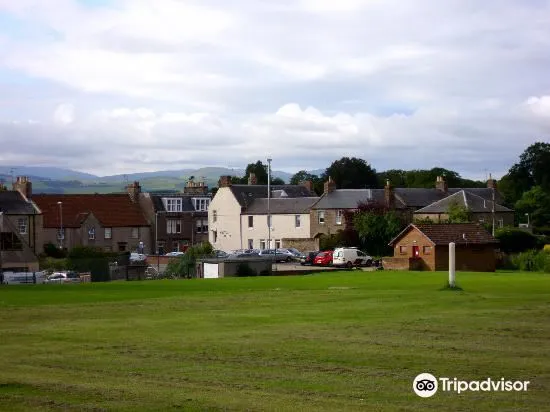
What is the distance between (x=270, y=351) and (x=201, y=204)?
4134 inches

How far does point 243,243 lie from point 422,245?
150 feet

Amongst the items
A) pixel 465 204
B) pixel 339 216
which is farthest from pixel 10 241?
pixel 465 204

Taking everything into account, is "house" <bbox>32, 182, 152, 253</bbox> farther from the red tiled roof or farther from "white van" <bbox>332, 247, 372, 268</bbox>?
"white van" <bbox>332, 247, 372, 268</bbox>

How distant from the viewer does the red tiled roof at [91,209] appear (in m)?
106

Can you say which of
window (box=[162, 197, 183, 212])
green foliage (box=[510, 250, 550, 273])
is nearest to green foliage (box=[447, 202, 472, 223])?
green foliage (box=[510, 250, 550, 273])

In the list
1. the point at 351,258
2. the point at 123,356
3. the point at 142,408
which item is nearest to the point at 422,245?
the point at 351,258

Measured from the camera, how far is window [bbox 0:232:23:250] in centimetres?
7900

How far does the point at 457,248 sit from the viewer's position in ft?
242

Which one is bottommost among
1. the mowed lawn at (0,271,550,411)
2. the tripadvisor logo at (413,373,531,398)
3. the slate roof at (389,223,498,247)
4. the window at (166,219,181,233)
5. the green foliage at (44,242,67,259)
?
the tripadvisor logo at (413,373,531,398)

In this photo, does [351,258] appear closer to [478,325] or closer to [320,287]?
[320,287]

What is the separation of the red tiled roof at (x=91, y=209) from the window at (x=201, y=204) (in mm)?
11356

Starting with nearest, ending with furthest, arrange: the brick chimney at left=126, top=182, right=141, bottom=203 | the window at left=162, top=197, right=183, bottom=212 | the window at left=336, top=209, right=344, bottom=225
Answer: the window at left=336, top=209, right=344, bottom=225 < the brick chimney at left=126, top=182, right=141, bottom=203 < the window at left=162, top=197, right=183, bottom=212

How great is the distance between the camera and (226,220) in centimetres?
11844

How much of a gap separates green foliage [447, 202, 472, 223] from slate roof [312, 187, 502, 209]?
10.3 m
